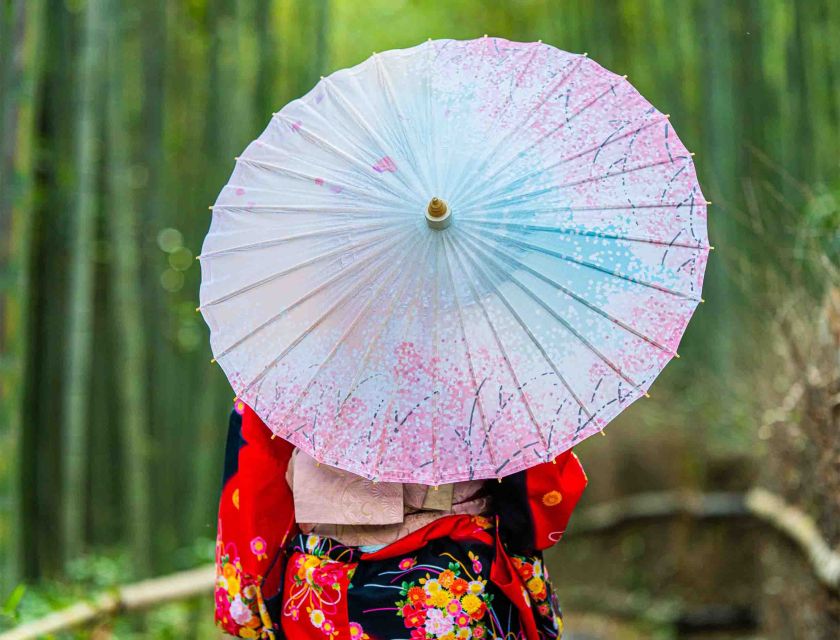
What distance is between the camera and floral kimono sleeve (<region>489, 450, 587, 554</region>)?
166 cm

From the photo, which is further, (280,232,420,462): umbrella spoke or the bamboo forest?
the bamboo forest

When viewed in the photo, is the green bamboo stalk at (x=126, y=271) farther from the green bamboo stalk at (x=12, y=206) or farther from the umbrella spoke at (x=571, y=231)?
the umbrella spoke at (x=571, y=231)

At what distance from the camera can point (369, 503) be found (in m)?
1.65

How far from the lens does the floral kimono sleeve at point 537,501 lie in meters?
1.66

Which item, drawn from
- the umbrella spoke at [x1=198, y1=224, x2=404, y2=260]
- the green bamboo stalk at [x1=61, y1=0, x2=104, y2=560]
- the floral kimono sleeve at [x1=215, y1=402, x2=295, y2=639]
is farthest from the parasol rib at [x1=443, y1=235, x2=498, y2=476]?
the green bamboo stalk at [x1=61, y1=0, x2=104, y2=560]

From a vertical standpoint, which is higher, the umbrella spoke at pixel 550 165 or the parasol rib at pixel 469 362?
the umbrella spoke at pixel 550 165

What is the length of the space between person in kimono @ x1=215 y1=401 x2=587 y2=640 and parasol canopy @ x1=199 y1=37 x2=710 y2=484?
0.16 meters

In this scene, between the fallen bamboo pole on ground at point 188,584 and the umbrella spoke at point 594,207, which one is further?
the fallen bamboo pole on ground at point 188,584

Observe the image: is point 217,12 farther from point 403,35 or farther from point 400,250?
point 403,35

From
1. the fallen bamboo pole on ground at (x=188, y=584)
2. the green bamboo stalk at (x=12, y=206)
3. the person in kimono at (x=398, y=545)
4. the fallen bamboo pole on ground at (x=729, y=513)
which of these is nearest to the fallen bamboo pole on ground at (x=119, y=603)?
the fallen bamboo pole on ground at (x=188, y=584)

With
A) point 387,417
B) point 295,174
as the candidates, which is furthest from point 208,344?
point 387,417

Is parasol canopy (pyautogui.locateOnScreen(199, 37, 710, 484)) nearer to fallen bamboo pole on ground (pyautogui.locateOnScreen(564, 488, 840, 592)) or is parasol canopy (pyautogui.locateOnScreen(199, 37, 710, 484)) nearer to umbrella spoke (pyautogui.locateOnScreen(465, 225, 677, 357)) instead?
umbrella spoke (pyautogui.locateOnScreen(465, 225, 677, 357))

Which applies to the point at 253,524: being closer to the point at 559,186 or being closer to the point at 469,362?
the point at 469,362

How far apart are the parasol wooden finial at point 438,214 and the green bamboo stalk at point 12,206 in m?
1.56
